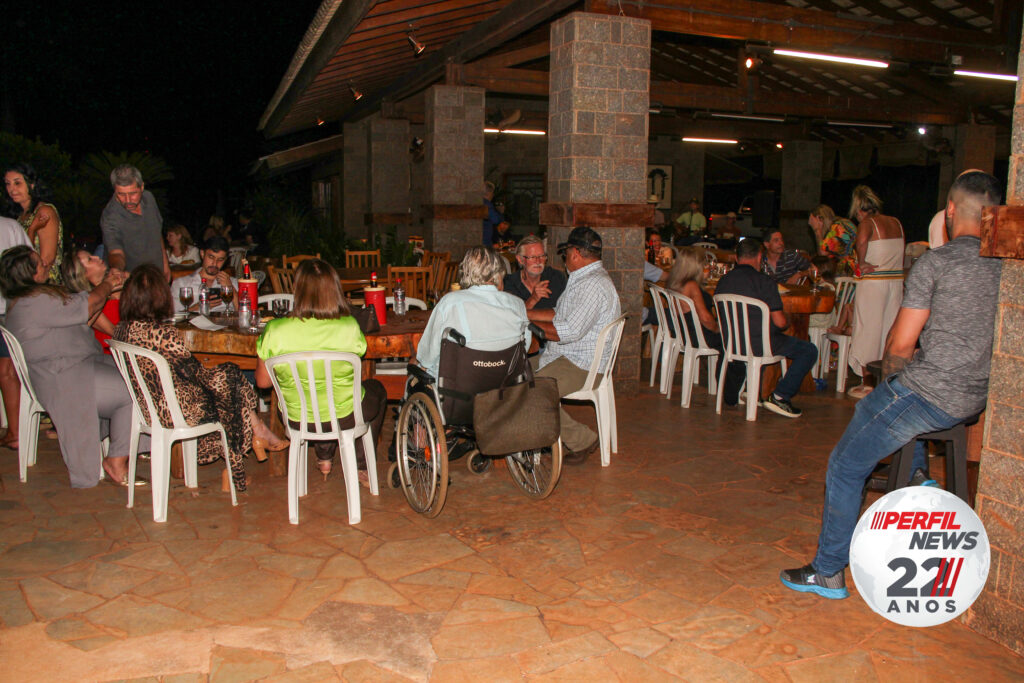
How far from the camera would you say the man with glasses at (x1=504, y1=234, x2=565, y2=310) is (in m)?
4.91

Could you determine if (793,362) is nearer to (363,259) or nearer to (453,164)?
(453,164)

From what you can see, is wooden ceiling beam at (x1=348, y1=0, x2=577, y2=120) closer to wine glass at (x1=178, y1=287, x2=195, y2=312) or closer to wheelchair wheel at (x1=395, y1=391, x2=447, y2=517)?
wine glass at (x1=178, y1=287, x2=195, y2=312)

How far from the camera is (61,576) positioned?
322 cm

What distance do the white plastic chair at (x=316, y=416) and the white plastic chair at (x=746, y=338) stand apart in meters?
A: 2.93

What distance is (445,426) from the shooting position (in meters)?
3.78

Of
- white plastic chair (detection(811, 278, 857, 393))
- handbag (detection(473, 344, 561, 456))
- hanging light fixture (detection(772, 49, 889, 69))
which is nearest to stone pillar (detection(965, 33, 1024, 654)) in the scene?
handbag (detection(473, 344, 561, 456))

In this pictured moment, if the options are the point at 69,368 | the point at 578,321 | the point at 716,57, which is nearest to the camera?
the point at 69,368

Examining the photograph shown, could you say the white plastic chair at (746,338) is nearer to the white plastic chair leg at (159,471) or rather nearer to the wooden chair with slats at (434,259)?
the white plastic chair leg at (159,471)

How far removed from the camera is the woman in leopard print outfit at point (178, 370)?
3.78m

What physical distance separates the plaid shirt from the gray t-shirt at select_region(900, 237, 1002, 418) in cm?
191

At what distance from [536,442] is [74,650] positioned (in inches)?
76.3

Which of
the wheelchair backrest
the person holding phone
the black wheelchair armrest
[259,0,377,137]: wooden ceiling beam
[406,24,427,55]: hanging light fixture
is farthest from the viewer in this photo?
[406,24,427,55]: hanging light fixture

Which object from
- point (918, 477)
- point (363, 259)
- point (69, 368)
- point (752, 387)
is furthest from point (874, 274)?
point (363, 259)

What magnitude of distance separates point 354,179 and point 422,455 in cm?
1281
